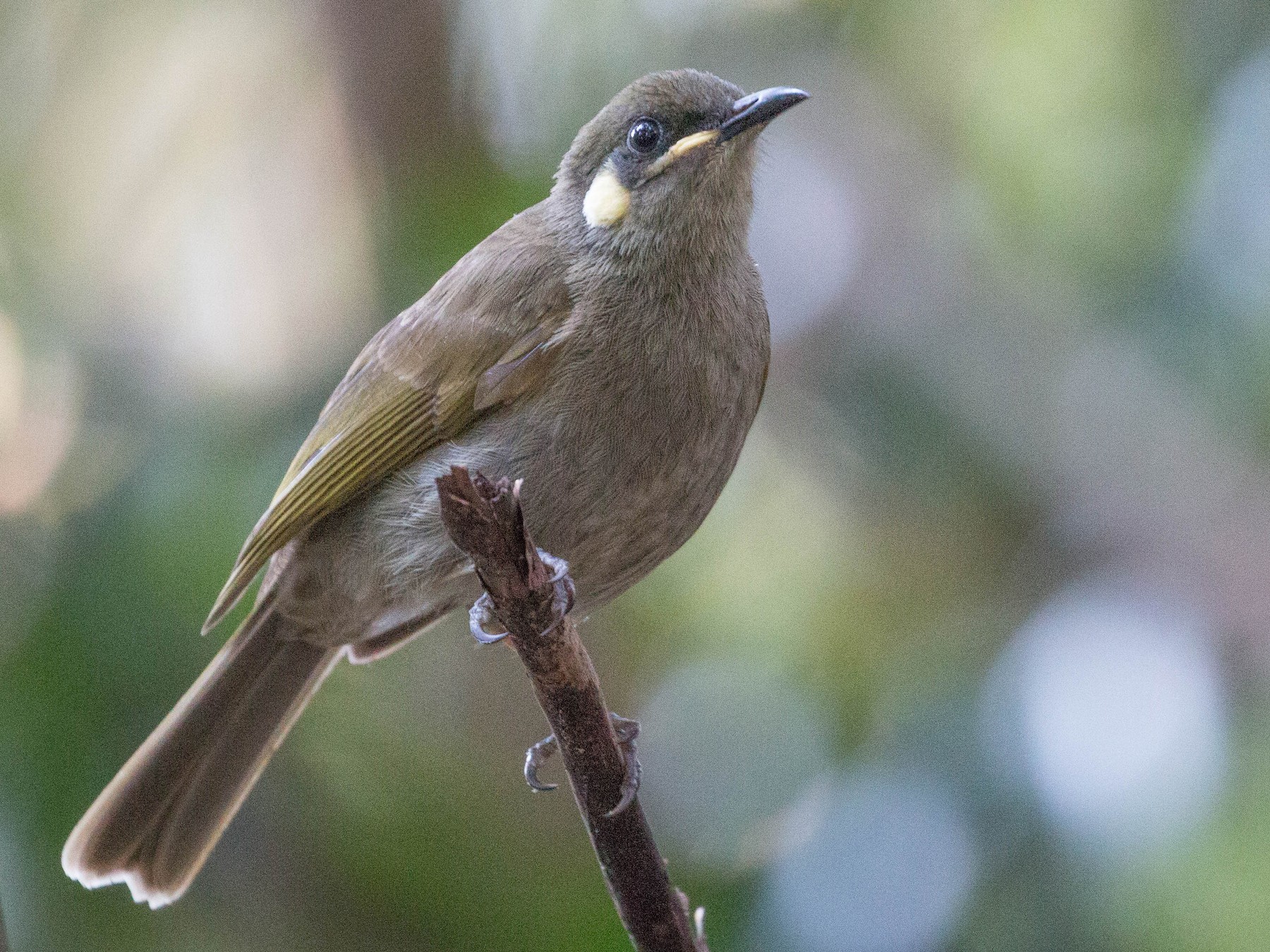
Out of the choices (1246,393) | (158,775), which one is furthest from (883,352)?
(158,775)

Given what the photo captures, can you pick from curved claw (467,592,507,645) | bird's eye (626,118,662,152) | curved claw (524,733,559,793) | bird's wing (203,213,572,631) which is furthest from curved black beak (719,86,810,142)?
curved claw (524,733,559,793)

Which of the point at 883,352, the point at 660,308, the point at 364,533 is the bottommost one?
the point at 364,533

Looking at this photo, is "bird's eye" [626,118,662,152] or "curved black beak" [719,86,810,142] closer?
"curved black beak" [719,86,810,142]

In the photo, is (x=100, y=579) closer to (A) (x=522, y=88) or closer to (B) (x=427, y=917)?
(B) (x=427, y=917)

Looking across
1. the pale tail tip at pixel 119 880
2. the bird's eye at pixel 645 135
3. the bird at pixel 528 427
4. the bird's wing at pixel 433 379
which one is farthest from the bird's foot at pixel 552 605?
the pale tail tip at pixel 119 880

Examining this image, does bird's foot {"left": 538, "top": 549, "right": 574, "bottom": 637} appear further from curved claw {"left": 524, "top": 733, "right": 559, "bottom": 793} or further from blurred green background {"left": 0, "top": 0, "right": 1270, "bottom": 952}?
blurred green background {"left": 0, "top": 0, "right": 1270, "bottom": 952}

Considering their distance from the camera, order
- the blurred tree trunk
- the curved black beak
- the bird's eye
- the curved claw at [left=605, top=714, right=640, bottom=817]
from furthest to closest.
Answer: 1. the blurred tree trunk
2. the bird's eye
3. the curved black beak
4. the curved claw at [left=605, top=714, right=640, bottom=817]

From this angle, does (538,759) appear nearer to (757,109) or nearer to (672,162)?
(672,162)
